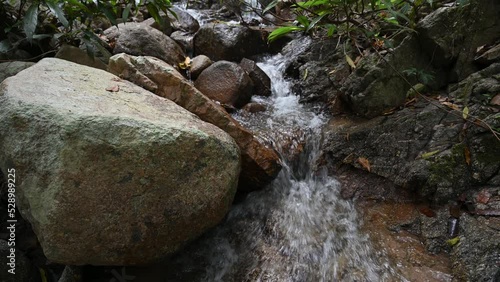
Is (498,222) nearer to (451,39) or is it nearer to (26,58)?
(451,39)

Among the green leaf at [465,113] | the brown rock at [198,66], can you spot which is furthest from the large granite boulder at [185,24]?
the green leaf at [465,113]

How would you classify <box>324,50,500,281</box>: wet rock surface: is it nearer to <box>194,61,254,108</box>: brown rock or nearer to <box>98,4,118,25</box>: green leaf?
<box>194,61,254,108</box>: brown rock

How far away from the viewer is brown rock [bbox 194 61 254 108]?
5.01 m

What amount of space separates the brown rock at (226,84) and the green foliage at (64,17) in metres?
1.47

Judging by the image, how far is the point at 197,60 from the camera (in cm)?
570

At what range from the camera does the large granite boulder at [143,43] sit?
5336 mm

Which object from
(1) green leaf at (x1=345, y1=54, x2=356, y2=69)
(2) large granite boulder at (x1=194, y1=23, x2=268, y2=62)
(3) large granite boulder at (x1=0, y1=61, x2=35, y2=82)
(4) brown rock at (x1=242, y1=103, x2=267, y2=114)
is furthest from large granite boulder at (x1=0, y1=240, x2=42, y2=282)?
(2) large granite boulder at (x1=194, y1=23, x2=268, y2=62)

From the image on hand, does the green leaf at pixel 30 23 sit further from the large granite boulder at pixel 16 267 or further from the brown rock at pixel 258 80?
the brown rock at pixel 258 80

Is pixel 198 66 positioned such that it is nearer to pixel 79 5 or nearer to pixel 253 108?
pixel 253 108

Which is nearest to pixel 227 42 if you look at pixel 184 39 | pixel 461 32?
pixel 184 39

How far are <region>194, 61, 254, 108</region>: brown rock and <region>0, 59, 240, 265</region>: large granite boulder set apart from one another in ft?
7.46

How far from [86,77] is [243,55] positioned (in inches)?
163

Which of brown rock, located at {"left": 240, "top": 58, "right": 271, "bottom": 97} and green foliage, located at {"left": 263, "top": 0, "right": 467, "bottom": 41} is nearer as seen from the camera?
green foliage, located at {"left": 263, "top": 0, "right": 467, "bottom": 41}

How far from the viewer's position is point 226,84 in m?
5.03
